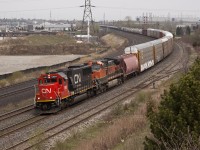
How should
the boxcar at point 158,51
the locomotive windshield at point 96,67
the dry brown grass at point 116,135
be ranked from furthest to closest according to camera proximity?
the boxcar at point 158,51, the locomotive windshield at point 96,67, the dry brown grass at point 116,135

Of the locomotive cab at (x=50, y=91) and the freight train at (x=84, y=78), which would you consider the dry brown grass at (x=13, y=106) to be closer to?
the freight train at (x=84, y=78)

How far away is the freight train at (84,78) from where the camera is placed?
78.0 ft

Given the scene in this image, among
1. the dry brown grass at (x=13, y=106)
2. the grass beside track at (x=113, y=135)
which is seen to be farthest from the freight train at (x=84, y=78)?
the grass beside track at (x=113, y=135)

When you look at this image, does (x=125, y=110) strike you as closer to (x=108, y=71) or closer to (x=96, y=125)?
(x=96, y=125)

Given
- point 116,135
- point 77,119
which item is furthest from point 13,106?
point 116,135

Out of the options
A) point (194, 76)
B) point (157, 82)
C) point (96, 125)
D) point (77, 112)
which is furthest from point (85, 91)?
point (194, 76)

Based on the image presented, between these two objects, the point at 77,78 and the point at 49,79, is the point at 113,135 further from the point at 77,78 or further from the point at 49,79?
the point at 77,78

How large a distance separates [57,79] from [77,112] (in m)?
2.52

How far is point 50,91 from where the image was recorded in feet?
77.3

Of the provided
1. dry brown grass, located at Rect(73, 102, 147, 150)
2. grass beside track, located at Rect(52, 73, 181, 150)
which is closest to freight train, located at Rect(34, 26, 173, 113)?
grass beside track, located at Rect(52, 73, 181, 150)

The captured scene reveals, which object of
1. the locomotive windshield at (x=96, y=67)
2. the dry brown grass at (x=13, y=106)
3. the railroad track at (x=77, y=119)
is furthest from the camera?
the locomotive windshield at (x=96, y=67)

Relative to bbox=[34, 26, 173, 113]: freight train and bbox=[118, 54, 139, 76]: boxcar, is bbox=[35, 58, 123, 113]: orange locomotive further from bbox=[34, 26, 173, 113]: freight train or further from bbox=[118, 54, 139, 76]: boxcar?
bbox=[118, 54, 139, 76]: boxcar

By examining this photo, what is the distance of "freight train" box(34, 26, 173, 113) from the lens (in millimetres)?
23766

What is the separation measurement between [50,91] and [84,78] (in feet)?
14.5
